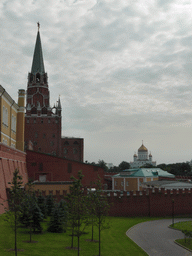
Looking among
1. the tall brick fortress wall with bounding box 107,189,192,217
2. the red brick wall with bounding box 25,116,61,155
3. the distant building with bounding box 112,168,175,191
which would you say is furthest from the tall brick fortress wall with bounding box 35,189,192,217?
the red brick wall with bounding box 25,116,61,155

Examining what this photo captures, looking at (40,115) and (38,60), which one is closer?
(40,115)

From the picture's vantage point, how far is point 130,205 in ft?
98.4

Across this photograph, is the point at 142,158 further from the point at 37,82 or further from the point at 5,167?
the point at 5,167

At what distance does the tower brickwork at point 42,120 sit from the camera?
226 ft

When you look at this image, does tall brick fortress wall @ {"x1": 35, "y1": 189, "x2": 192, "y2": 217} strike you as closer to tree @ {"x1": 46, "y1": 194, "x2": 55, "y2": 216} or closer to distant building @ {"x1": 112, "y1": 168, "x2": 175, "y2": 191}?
tree @ {"x1": 46, "y1": 194, "x2": 55, "y2": 216}

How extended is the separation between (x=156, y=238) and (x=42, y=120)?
53.6m

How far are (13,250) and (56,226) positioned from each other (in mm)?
5115

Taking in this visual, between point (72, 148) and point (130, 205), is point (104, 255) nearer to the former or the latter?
point (130, 205)

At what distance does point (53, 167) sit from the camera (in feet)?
131

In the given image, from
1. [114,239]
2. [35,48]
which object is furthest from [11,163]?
[35,48]

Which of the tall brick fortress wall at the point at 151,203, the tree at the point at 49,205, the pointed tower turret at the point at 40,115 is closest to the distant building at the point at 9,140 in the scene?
the tree at the point at 49,205

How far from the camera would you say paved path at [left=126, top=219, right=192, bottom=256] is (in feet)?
54.3

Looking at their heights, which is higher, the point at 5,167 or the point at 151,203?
the point at 5,167

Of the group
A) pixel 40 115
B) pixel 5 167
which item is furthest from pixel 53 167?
pixel 40 115
